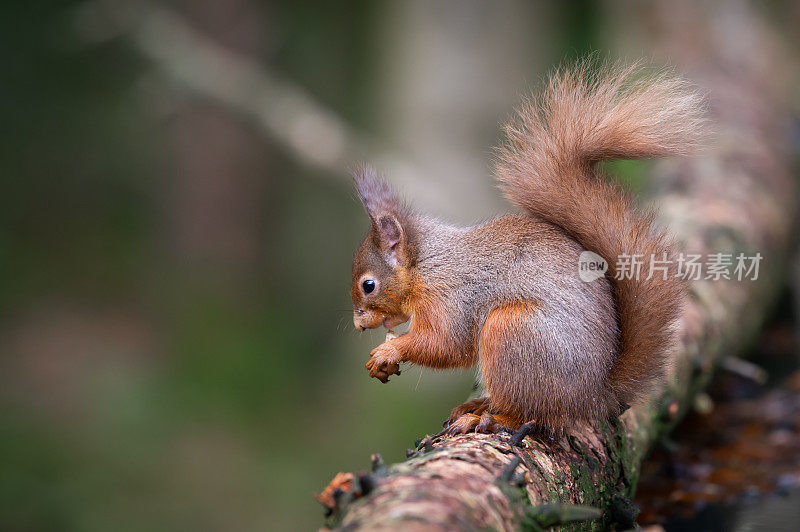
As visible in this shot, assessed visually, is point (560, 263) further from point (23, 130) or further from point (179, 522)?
point (23, 130)

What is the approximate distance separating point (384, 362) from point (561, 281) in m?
0.41

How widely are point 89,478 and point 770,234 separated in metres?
3.29

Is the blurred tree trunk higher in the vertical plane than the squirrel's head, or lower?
higher

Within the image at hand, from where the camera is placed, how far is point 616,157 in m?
1.54

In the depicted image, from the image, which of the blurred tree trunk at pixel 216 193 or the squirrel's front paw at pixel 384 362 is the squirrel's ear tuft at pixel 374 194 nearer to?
the squirrel's front paw at pixel 384 362

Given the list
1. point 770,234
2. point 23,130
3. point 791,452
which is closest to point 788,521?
point 791,452

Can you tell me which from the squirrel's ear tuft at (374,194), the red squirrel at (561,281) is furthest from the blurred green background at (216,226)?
the red squirrel at (561,281)

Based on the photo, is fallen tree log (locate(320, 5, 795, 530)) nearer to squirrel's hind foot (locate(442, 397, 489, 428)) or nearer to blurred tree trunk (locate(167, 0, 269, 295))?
squirrel's hind foot (locate(442, 397, 489, 428))

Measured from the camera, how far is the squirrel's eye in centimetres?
179

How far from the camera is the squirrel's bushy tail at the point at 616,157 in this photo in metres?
1.50

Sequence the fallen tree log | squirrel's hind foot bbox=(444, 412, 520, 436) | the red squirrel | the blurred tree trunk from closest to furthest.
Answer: the fallen tree log
squirrel's hind foot bbox=(444, 412, 520, 436)
the red squirrel
the blurred tree trunk

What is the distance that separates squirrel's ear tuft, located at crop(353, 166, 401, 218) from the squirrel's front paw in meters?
0.35

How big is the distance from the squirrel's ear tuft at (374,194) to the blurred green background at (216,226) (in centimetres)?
50

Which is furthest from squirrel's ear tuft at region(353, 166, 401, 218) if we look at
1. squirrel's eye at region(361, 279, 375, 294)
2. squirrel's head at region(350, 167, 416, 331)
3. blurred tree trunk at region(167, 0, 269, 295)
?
blurred tree trunk at region(167, 0, 269, 295)
